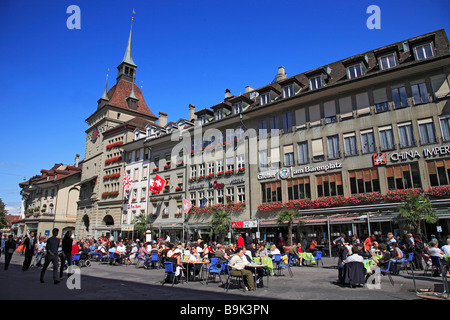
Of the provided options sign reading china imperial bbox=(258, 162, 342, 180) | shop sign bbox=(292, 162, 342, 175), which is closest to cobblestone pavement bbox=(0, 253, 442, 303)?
shop sign bbox=(292, 162, 342, 175)

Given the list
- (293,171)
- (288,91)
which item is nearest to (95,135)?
(288,91)

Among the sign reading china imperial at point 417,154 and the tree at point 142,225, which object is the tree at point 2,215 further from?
the sign reading china imperial at point 417,154

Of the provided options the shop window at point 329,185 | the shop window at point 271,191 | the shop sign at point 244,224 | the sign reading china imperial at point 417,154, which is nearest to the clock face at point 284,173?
the shop window at point 271,191

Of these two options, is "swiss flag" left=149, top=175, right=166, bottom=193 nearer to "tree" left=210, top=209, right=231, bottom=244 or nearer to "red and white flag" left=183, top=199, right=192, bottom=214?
"red and white flag" left=183, top=199, right=192, bottom=214

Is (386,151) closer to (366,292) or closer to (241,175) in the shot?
(241,175)

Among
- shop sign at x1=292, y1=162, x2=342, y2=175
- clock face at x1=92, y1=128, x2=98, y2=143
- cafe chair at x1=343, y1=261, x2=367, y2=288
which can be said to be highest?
clock face at x1=92, y1=128, x2=98, y2=143

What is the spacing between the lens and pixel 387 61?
23.2m

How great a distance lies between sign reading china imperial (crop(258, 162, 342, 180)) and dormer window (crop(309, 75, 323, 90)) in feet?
23.1

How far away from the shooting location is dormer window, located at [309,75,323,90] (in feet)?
86.3

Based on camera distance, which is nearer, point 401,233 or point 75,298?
point 75,298

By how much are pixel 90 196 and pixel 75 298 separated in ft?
149

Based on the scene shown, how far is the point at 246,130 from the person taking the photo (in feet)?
98.6

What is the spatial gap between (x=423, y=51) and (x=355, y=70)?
4666 mm

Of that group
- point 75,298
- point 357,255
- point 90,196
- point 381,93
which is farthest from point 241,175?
point 90,196
